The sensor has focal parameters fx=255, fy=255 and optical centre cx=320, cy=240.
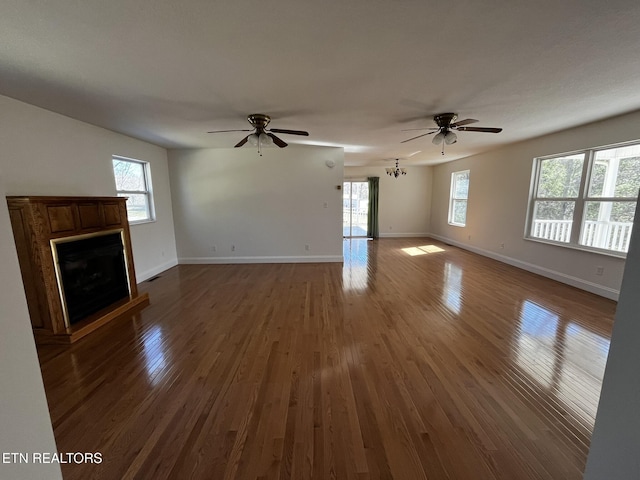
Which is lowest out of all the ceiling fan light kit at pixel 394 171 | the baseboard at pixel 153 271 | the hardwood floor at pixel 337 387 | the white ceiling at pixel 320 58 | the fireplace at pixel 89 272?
the hardwood floor at pixel 337 387

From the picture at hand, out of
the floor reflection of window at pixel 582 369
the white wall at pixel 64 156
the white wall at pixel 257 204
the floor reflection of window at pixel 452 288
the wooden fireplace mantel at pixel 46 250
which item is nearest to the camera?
the floor reflection of window at pixel 582 369

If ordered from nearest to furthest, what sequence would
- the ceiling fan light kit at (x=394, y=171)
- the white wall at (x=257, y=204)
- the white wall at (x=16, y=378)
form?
the white wall at (x=16, y=378) → the white wall at (x=257, y=204) → the ceiling fan light kit at (x=394, y=171)

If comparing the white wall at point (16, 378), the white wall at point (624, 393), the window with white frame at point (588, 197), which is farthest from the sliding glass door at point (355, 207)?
the white wall at point (16, 378)

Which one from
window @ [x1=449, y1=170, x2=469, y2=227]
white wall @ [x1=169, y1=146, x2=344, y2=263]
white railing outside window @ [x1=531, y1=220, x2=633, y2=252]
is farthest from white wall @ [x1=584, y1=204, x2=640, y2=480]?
window @ [x1=449, y1=170, x2=469, y2=227]

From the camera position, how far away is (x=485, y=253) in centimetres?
611

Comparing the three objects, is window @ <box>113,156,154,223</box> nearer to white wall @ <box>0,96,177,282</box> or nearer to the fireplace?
white wall @ <box>0,96,177,282</box>

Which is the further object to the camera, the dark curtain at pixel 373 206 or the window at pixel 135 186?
the dark curtain at pixel 373 206

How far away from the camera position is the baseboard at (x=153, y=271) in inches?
175

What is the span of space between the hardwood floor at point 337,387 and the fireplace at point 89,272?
382mm

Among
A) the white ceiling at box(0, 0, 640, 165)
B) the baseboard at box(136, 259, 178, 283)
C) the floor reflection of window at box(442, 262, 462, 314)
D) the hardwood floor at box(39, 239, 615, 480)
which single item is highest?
the white ceiling at box(0, 0, 640, 165)

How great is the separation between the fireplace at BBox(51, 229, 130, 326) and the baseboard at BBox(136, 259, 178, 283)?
1161 millimetres

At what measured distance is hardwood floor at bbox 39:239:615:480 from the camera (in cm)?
142

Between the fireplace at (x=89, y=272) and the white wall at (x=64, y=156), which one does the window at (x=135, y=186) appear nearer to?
the white wall at (x=64, y=156)

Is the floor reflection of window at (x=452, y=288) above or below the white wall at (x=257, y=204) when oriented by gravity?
below
